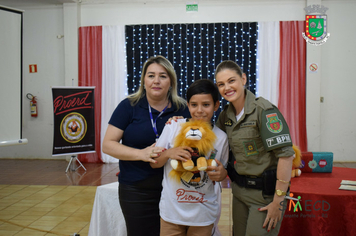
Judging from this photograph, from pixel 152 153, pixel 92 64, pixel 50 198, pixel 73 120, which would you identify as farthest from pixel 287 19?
pixel 152 153

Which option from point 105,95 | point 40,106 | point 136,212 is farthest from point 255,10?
point 136,212

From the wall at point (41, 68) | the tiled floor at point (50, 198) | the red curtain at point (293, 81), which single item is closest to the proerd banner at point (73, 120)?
the tiled floor at point (50, 198)

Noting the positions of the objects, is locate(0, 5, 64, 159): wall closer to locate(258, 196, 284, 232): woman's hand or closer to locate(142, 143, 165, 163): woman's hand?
locate(142, 143, 165, 163): woman's hand

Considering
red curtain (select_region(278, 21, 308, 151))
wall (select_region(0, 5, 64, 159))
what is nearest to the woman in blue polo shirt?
red curtain (select_region(278, 21, 308, 151))

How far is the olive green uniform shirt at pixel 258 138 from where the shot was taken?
1.52 metres

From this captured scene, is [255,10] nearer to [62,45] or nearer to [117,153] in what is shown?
[62,45]

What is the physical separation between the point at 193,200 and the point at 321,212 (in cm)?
82

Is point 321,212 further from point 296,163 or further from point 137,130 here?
point 137,130

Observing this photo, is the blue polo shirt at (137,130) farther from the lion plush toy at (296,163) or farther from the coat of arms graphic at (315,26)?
the coat of arms graphic at (315,26)

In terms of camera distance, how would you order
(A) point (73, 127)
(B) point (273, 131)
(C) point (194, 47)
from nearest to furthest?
(B) point (273, 131), (A) point (73, 127), (C) point (194, 47)

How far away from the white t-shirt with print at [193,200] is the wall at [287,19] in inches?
204

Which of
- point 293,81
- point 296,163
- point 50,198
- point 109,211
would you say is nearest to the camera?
point 296,163

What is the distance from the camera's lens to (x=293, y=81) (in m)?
6.13

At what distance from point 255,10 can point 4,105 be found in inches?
204
